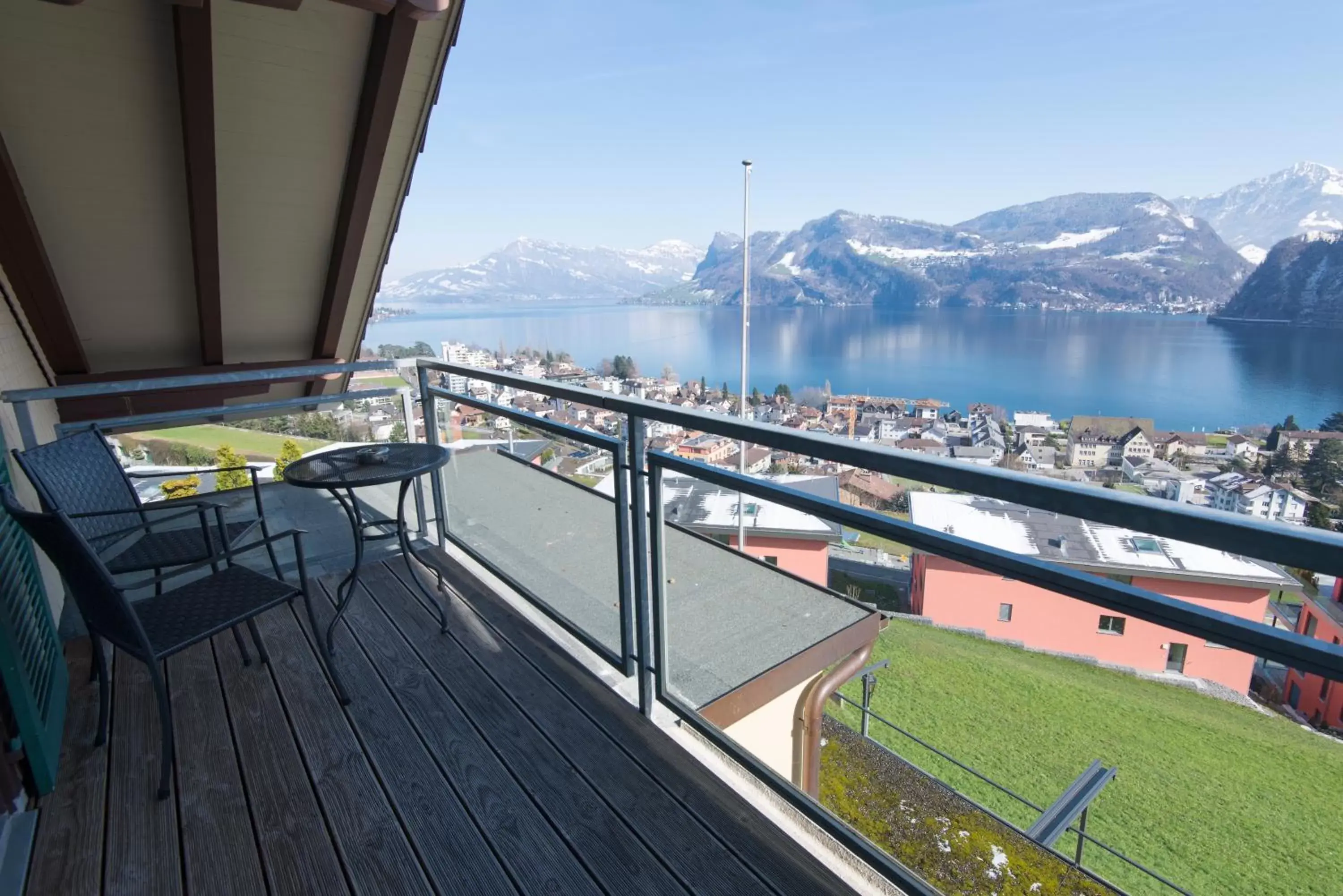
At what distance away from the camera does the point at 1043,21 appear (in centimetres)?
4744

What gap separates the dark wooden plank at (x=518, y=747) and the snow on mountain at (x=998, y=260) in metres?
58.0

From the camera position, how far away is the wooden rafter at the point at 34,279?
369 centimetres

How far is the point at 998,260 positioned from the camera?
78.0 metres

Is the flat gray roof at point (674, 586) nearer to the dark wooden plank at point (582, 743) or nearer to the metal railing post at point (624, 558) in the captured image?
the metal railing post at point (624, 558)

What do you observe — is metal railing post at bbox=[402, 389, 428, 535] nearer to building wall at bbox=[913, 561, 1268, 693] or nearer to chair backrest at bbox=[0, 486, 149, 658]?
chair backrest at bbox=[0, 486, 149, 658]

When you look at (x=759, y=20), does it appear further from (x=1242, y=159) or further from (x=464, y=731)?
(x=464, y=731)

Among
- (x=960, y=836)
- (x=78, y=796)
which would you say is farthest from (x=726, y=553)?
(x=960, y=836)

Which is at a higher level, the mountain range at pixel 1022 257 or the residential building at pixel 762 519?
the mountain range at pixel 1022 257

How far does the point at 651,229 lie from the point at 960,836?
75.0 meters

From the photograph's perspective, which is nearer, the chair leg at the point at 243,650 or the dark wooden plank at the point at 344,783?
the dark wooden plank at the point at 344,783

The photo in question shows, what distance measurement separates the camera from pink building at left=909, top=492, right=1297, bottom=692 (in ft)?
3.37

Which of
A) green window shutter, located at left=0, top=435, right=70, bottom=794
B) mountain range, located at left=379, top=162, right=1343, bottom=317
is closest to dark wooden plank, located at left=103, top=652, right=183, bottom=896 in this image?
green window shutter, located at left=0, top=435, right=70, bottom=794

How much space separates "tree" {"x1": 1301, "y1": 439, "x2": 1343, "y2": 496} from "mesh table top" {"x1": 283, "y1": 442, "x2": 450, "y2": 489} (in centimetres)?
380

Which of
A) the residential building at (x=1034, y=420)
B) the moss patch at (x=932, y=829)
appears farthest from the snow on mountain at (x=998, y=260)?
the moss patch at (x=932, y=829)
